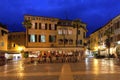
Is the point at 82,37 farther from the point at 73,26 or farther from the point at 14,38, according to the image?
the point at 14,38

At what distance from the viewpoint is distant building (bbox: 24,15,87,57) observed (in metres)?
81.6

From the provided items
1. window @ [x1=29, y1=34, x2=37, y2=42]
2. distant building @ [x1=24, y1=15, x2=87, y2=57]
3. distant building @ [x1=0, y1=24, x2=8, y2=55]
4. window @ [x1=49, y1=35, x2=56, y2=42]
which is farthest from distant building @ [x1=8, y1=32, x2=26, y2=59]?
window @ [x1=49, y1=35, x2=56, y2=42]

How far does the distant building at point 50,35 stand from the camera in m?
81.6

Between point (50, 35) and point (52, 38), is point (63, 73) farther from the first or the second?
point (52, 38)

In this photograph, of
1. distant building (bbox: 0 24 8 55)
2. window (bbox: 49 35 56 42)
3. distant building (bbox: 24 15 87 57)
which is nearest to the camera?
distant building (bbox: 0 24 8 55)

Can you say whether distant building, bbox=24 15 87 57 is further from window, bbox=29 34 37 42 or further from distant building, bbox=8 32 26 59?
distant building, bbox=8 32 26 59

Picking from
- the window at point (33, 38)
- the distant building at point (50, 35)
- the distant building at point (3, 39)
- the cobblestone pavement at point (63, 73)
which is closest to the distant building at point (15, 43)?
the distant building at point (3, 39)

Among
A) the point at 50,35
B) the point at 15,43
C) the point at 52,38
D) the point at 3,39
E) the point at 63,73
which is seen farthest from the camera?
the point at 15,43

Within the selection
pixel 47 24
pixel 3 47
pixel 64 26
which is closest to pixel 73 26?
pixel 64 26

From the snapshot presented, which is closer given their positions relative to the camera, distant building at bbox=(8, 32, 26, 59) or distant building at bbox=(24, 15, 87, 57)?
distant building at bbox=(24, 15, 87, 57)

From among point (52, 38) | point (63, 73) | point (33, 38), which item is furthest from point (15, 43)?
point (63, 73)

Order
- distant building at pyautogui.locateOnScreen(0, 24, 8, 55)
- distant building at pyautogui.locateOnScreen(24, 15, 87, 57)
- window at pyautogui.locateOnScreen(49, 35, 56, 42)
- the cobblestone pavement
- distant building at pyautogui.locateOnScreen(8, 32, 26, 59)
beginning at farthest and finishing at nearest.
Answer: distant building at pyautogui.locateOnScreen(8, 32, 26, 59), window at pyautogui.locateOnScreen(49, 35, 56, 42), distant building at pyautogui.locateOnScreen(24, 15, 87, 57), distant building at pyautogui.locateOnScreen(0, 24, 8, 55), the cobblestone pavement

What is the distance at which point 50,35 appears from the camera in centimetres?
8350

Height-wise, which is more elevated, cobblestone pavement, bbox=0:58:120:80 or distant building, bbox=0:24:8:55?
distant building, bbox=0:24:8:55
